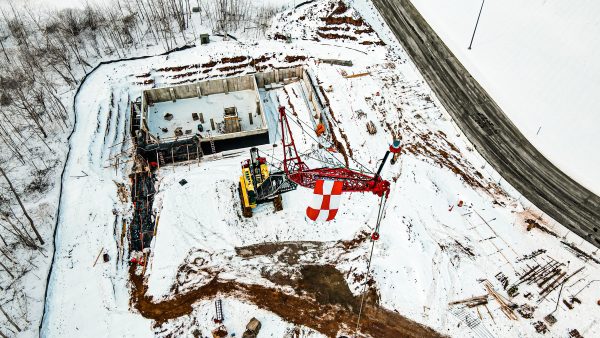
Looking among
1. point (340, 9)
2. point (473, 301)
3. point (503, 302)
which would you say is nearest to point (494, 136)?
point (503, 302)

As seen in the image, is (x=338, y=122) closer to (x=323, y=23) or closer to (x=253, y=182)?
(x=253, y=182)

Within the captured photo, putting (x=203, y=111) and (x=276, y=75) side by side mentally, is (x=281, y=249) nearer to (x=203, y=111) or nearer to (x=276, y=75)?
(x=203, y=111)

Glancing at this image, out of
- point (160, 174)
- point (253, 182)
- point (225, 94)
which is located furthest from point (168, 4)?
point (253, 182)

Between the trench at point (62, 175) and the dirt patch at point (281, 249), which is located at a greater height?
the trench at point (62, 175)

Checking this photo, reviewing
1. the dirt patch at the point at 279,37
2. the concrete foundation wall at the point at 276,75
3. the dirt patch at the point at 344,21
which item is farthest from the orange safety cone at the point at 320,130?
the dirt patch at the point at 344,21

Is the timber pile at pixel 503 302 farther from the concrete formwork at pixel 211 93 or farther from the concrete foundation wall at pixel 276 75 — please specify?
the concrete foundation wall at pixel 276 75

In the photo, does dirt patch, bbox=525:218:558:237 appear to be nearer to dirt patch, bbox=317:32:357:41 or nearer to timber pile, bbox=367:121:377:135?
timber pile, bbox=367:121:377:135
